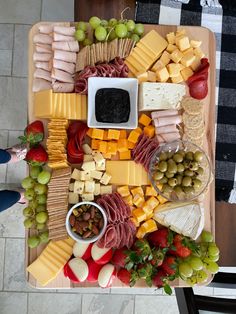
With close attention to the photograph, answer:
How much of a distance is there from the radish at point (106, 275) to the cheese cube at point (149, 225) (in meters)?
0.15

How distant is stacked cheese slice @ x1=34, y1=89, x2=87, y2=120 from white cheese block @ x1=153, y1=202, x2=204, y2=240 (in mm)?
362

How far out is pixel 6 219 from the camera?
1825 mm

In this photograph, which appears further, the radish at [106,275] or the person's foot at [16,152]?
the person's foot at [16,152]

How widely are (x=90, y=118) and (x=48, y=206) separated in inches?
11.0

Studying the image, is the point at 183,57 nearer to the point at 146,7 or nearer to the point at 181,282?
the point at 146,7

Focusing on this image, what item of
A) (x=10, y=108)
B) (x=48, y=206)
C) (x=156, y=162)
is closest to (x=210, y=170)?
(x=156, y=162)

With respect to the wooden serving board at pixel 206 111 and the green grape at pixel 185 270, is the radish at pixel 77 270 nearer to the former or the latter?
the wooden serving board at pixel 206 111

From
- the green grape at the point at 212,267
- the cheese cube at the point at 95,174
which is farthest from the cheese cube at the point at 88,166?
the green grape at the point at 212,267

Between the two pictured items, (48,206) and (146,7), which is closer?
(48,206)

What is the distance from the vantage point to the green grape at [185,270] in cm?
109

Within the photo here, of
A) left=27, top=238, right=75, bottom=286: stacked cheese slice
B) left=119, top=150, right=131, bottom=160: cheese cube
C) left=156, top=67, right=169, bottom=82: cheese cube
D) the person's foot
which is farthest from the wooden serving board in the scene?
the person's foot

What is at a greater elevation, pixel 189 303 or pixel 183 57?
pixel 183 57

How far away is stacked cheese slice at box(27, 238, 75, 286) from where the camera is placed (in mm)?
1138

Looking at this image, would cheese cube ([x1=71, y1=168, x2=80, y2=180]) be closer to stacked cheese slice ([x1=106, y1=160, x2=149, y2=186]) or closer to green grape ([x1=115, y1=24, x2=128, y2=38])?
stacked cheese slice ([x1=106, y1=160, x2=149, y2=186])
